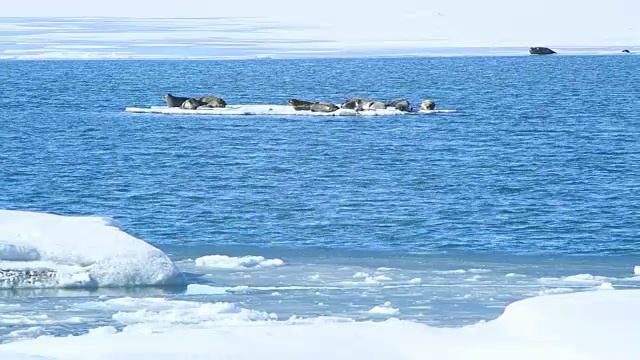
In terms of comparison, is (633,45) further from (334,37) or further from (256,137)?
(256,137)

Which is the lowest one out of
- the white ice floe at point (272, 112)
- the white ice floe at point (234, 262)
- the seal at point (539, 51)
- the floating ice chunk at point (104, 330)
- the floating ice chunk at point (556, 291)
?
the seal at point (539, 51)

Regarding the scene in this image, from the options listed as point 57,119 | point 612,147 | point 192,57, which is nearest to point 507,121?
point 612,147

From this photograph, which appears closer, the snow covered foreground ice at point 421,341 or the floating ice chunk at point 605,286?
the snow covered foreground ice at point 421,341

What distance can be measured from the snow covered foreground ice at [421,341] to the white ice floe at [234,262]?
758 cm

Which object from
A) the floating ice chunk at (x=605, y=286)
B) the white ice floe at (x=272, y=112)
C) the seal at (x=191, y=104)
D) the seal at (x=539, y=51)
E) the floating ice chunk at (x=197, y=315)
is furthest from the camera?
the seal at (x=539, y=51)

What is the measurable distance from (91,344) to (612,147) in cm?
3180

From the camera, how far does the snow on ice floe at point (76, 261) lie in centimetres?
1908

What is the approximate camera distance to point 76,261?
19.3 m

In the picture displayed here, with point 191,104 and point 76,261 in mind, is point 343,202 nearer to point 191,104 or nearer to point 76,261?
point 76,261

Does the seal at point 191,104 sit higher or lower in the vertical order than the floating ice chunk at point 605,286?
lower

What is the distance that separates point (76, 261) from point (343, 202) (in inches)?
458

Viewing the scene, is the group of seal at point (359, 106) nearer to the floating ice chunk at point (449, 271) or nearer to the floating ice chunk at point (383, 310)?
the floating ice chunk at point (449, 271)

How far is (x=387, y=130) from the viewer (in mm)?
48875

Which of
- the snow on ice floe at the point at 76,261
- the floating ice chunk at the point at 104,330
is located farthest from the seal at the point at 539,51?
the floating ice chunk at the point at 104,330
